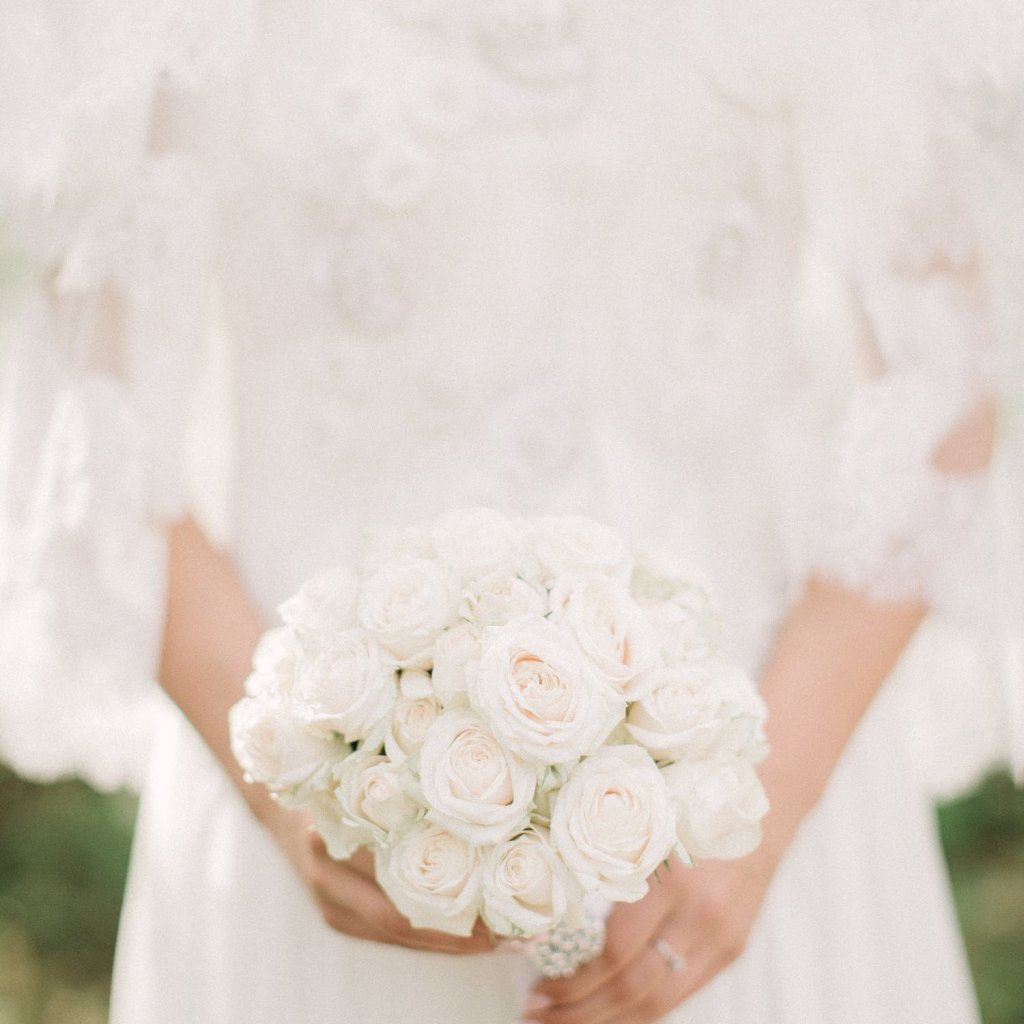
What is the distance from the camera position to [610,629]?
0.79 metres

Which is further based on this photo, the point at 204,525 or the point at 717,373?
the point at 204,525

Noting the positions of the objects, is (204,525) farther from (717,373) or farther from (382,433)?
(717,373)

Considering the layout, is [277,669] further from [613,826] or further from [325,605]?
[613,826]

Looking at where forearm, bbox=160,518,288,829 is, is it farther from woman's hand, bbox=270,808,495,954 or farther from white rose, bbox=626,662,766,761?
white rose, bbox=626,662,766,761

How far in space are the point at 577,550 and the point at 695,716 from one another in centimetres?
15

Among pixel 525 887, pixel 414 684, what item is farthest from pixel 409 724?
pixel 525 887

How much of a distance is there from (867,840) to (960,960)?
0.55 ft

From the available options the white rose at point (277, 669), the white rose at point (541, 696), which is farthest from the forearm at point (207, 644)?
the white rose at point (541, 696)

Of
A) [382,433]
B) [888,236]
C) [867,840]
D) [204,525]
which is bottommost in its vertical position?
[867,840]

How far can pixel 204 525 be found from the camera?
1270 millimetres

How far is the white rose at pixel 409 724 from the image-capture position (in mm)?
779

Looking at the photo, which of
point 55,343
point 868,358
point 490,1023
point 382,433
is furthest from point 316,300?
point 490,1023
